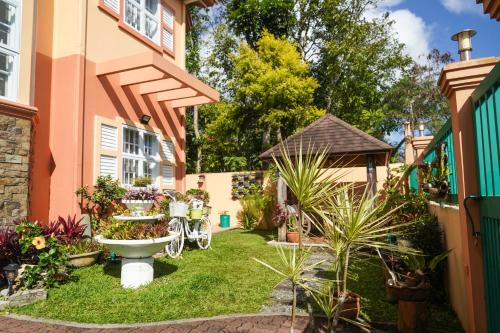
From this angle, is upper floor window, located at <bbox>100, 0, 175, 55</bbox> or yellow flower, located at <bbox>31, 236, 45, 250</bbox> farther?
upper floor window, located at <bbox>100, 0, 175, 55</bbox>

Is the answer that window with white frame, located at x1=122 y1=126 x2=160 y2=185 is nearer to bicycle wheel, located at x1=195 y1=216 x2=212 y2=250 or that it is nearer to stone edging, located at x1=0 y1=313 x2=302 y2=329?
bicycle wheel, located at x1=195 y1=216 x2=212 y2=250

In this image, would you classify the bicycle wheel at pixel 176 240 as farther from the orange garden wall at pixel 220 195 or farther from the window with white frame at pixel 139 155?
the orange garden wall at pixel 220 195

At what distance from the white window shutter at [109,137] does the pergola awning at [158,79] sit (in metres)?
1.15

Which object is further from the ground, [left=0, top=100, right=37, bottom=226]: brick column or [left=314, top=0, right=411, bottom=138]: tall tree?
[left=314, top=0, right=411, bottom=138]: tall tree

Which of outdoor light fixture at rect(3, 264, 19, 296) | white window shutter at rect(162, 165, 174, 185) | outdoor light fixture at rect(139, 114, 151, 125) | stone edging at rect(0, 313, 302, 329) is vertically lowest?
stone edging at rect(0, 313, 302, 329)

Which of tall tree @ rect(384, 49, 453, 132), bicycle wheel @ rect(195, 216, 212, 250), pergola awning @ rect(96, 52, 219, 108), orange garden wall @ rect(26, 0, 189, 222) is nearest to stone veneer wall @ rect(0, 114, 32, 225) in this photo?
orange garden wall @ rect(26, 0, 189, 222)

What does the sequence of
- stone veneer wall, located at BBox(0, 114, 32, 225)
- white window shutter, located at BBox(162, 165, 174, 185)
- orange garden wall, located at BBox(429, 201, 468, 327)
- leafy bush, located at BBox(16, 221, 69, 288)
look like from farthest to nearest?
white window shutter, located at BBox(162, 165, 174, 185)
stone veneer wall, located at BBox(0, 114, 32, 225)
leafy bush, located at BBox(16, 221, 69, 288)
orange garden wall, located at BBox(429, 201, 468, 327)

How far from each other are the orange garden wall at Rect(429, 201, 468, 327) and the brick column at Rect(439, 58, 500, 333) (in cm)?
22

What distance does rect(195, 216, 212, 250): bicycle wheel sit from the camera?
7.83m

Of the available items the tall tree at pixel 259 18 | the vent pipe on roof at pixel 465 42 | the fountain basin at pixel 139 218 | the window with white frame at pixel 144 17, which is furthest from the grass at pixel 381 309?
the tall tree at pixel 259 18

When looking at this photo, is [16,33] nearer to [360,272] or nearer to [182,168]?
[182,168]

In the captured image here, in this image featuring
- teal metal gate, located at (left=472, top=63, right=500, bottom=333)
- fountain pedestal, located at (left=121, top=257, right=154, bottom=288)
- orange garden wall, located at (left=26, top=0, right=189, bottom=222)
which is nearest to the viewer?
teal metal gate, located at (left=472, top=63, right=500, bottom=333)

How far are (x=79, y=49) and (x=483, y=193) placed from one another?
294 inches

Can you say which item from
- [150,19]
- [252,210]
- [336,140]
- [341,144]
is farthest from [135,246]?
[252,210]
